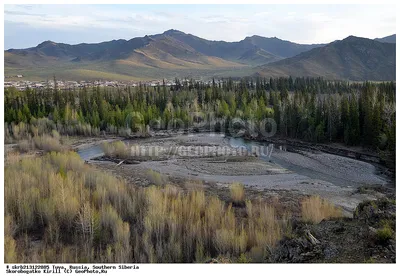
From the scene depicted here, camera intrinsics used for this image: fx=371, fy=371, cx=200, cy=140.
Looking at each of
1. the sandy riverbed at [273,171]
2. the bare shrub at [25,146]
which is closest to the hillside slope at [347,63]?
the sandy riverbed at [273,171]

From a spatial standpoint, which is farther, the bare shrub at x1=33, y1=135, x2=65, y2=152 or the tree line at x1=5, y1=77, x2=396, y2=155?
the bare shrub at x1=33, y1=135, x2=65, y2=152

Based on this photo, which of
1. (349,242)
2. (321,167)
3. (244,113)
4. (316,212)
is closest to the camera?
(349,242)

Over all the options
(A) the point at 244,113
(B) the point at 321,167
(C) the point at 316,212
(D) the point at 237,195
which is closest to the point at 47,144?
(D) the point at 237,195

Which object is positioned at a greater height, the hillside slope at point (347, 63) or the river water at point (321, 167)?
the hillside slope at point (347, 63)

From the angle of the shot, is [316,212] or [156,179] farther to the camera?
[156,179]

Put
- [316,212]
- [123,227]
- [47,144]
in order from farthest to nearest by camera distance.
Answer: [47,144] → [316,212] → [123,227]

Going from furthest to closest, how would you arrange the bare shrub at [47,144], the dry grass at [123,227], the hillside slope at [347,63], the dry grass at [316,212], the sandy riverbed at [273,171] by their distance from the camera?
1. the hillside slope at [347,63]
2. the bare shrub at [47,144]
3. the sandy riverbed at [273,171]
4. the dry grass at [316,212]
5. the dry grass at [123,227]

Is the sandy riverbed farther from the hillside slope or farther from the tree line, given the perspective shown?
the hillside slope

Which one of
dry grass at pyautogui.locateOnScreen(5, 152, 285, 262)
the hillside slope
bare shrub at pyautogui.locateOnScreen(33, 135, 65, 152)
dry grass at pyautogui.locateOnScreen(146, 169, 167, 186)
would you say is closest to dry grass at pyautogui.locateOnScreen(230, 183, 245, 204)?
dry grass at pyautogui.locateOnScreen(5, 152, 285, 262)

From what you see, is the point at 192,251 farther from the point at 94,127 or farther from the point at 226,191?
the point at 94,127

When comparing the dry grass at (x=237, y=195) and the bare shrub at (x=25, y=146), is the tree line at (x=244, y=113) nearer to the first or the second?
the bare shrub at (x=25, y=146)

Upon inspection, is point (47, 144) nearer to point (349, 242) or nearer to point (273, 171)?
point (273, 171)

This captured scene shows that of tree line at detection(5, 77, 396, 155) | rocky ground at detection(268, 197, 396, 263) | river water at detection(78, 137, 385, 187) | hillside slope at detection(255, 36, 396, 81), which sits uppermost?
hillside slope at detection(255, 36, 396, 81)
